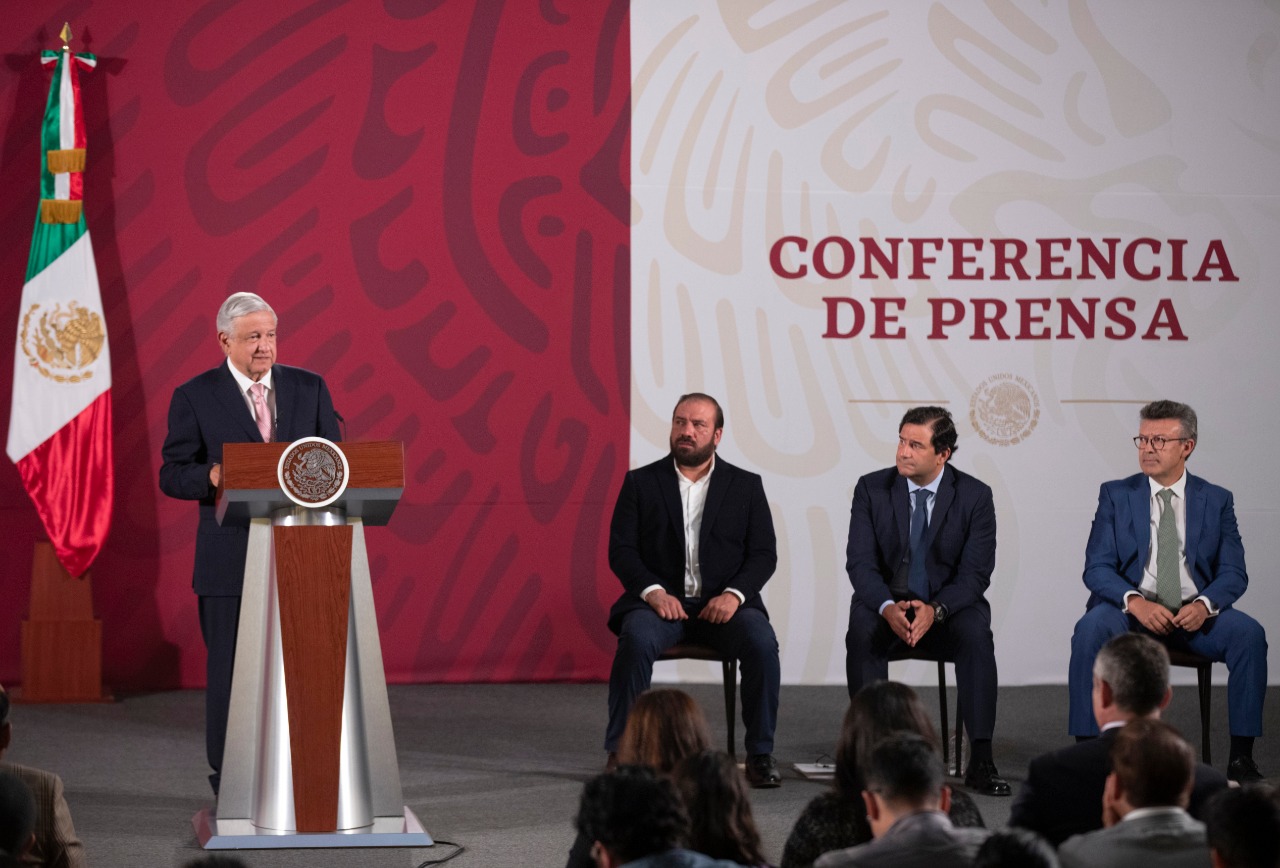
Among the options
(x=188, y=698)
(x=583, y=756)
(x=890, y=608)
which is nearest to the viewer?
(x=890, y=608)

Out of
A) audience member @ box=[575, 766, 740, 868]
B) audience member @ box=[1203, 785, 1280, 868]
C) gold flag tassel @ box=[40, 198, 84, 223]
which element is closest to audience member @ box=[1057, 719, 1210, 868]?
audience member @ box=[1203, 785, 1280, 868]

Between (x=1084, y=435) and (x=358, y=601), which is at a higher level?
(x=1084, y=435)

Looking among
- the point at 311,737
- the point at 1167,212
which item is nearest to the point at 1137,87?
the point at 1167,212

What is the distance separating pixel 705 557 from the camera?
16.6ft

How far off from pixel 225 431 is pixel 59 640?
2.35 m

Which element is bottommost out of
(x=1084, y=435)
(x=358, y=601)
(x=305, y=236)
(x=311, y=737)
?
(x=311, y=737)

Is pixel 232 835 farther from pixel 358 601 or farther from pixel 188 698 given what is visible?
pixel 188 698

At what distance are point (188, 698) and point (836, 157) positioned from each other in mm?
3483

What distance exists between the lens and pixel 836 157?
6.77m

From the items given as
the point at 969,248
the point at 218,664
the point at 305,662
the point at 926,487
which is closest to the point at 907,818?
the point at 305,662

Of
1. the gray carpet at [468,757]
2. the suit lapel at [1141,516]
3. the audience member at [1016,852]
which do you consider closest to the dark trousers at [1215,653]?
the suit lapel at [1141,516]

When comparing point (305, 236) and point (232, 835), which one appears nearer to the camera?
point (232, 835)

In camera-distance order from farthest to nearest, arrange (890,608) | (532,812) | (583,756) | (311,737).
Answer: (583,756)
(890,608)
(532,812)
(311,737)

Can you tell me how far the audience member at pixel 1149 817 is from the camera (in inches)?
88.1
